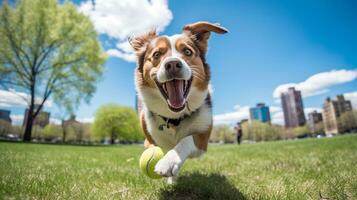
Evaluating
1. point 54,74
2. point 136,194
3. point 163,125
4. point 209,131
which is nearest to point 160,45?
point 163,125

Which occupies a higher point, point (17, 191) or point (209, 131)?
point (209, 131)

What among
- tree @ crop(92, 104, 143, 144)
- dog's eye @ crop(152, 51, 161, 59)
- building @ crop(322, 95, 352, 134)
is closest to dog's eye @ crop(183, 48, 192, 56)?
dog's eye @ crop(152, 51, 161, 59)

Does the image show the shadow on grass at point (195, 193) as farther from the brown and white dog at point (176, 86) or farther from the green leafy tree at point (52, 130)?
the green leafy tree at point (52, 130)

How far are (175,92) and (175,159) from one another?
116 cm

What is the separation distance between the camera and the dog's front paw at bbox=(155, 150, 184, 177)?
2.78 metres

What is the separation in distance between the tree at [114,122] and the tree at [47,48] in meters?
34.6

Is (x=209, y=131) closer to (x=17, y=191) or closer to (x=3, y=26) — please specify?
(x=17, y=191)

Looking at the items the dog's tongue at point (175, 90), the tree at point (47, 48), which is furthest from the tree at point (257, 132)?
the dog's tongue at point (175, 90)

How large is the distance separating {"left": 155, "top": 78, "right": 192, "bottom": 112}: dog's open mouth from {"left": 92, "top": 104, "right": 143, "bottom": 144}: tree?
6266 cm

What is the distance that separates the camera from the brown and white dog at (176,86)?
3709mm

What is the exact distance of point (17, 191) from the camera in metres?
3.15

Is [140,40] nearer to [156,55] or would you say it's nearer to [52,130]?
[156,55]

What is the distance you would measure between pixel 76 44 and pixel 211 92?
28.5 m

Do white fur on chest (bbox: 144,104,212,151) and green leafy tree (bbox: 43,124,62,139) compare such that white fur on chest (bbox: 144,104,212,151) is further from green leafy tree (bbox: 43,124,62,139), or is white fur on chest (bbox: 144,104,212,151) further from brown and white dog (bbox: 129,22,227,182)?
green leafy tree (bbox: 43,124,62,139)
